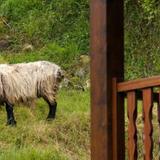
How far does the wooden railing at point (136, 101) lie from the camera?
460cm

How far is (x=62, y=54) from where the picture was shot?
55.6 ft

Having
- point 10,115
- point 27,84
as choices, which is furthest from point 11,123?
point 27,84

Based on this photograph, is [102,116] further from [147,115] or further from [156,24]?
[156,24]

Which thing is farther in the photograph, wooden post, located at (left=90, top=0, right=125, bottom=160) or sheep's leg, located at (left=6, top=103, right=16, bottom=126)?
sheep's leg, located at (left=6, top=103, right=16, bottom=126)

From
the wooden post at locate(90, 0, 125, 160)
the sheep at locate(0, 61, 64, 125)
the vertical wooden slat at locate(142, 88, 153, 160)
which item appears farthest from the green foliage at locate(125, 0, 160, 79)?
the vertical wooden slat at locate(142, 88, 153, 160)

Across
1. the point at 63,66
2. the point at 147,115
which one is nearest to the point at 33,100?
the point at 63,66

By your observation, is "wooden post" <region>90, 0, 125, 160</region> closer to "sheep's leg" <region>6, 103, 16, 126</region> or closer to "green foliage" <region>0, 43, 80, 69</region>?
"sheep's leg" <region>6, 103, 16, 126</region>

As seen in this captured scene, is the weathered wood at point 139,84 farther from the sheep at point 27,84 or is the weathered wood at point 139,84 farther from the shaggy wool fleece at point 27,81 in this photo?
the shaggy wool fleece at point 27,81

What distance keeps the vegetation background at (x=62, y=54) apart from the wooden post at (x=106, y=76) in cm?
440

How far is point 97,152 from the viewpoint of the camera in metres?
4.99

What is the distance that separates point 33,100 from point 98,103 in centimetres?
768

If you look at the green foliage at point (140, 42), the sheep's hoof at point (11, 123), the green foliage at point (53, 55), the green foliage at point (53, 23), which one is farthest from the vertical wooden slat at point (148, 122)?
the green foliage at point (53, 23)

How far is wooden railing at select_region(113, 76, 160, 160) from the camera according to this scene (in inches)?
181

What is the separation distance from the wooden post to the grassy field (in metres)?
4.42
